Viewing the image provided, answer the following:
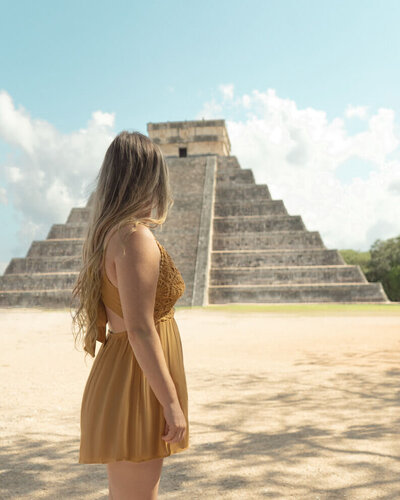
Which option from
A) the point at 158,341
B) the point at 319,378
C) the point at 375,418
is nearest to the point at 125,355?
the point at 158,341

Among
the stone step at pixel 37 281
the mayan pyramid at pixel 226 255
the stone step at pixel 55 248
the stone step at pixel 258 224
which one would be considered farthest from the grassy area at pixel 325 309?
the stone step at pixel 55 248

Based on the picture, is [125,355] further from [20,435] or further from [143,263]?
[20,435]

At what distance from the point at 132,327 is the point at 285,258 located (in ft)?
68.7

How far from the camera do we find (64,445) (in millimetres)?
3520

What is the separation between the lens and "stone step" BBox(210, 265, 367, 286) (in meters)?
21.1

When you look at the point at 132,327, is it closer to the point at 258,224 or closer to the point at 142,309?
the point at 142,309

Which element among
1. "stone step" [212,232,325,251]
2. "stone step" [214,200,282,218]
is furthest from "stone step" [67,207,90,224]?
"stone step" [212,232,325,251]

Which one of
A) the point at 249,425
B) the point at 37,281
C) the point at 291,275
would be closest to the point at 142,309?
the point at 249,425

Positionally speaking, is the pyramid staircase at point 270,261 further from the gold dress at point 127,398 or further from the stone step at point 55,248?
the gold dress at point 127,398

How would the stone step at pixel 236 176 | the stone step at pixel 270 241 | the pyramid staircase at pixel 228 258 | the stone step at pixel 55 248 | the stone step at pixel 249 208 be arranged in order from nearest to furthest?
1. the pyramid staircase at pixel 228 258
2. the stone step at pixel 270 241
3. the stone step at pixel 55 248
4. the stone step at pixel 249 208
5. the stone step at pixel 236 176

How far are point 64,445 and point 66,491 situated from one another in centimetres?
82

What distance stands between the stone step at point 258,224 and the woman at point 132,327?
22770mm

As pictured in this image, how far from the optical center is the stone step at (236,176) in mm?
28797

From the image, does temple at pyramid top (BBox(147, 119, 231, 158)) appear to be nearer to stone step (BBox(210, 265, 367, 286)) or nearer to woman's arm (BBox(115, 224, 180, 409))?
stone step (BBox(210, 265, 367, 286))
